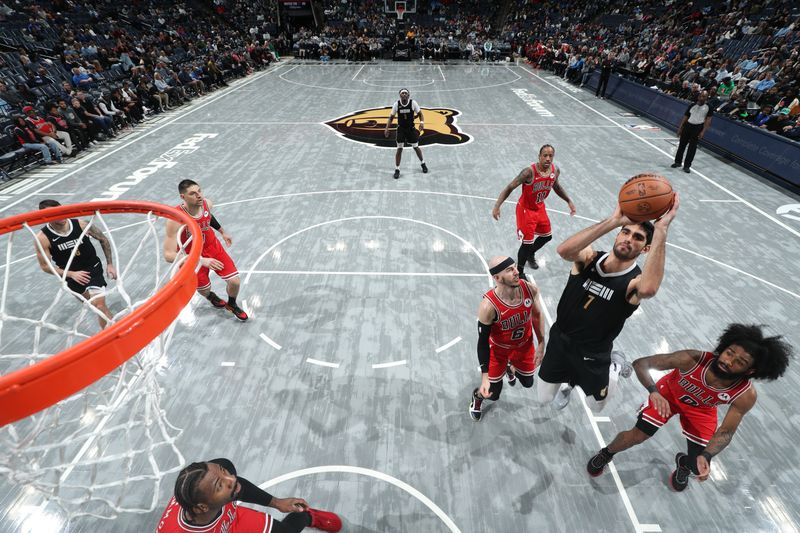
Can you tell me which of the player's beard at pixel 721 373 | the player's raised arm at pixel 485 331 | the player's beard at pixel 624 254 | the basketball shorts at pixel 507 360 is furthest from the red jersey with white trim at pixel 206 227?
the player's beard at pixel 721 373

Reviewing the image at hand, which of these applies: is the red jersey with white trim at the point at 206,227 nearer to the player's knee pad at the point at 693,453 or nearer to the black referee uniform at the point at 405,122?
the player's knee pad at the point at 693,453

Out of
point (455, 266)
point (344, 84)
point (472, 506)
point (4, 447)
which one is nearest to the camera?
point (4, 447)

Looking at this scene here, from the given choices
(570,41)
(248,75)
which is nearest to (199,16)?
(248,75)

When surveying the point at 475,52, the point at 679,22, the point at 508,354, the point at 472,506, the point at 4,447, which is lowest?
the point at 472,506

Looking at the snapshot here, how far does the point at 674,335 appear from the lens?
190 inches

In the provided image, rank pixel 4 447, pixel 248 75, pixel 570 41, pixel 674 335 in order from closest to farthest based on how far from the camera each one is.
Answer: pixel 4 447 < pixel 674 335 < pixel 248 75 < pixel 570 41

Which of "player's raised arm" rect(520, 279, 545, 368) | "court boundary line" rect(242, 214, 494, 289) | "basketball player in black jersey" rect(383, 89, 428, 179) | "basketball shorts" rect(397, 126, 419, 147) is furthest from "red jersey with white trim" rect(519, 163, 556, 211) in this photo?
"basketball shorts" rect(397, 126, 419, 147)

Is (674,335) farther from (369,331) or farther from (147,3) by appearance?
(147,3)

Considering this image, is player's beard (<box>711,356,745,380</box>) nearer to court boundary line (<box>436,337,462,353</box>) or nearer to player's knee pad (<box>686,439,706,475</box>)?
player's knee pad (<box>686,439,706,475</box>)

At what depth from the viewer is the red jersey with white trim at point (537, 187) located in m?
5.26

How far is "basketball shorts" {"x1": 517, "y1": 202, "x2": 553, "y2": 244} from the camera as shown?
541 cm

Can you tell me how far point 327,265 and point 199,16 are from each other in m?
31.7

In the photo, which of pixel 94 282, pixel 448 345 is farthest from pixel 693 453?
pixel 94 282

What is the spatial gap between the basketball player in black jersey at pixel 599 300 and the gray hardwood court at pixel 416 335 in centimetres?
69
